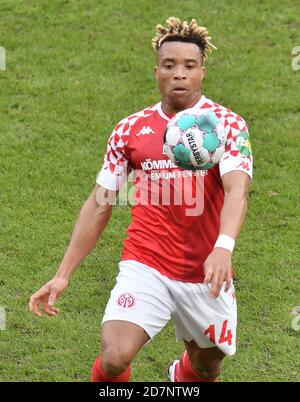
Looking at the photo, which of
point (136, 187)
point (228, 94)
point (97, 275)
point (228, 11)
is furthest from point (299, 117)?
point (136, 187)

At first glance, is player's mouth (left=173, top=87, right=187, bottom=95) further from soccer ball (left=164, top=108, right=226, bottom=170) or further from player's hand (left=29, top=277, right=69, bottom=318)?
player's hand (left=29, top=277, right=69, bottom=318)

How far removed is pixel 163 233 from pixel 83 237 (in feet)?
2.11

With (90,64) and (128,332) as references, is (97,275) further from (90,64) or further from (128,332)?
(90,64)

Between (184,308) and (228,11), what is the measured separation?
884 cm

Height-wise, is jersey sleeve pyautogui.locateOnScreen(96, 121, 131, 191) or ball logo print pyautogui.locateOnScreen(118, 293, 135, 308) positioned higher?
jersey sleeve pyautogui.locateOnScreen(96, 121, 131, 191)

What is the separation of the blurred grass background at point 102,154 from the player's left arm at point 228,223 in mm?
2501

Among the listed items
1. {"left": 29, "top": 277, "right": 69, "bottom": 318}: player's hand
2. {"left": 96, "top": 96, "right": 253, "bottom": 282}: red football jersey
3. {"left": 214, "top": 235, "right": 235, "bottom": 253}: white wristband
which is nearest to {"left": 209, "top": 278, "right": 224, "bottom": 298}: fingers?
{"left": 214, "top": 235, "right": 235, "bottom": 253}: white wristband

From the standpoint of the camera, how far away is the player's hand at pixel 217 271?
7262 mm

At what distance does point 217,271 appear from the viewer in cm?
731

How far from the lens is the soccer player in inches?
328

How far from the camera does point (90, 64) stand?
15539mm

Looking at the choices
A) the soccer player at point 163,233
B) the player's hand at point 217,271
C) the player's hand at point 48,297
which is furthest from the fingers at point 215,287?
the player's hand at point 48,297

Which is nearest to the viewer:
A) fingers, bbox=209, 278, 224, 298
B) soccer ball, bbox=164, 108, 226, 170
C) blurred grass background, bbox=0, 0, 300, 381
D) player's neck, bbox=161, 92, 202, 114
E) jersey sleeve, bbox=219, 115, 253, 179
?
fingers, bbox=209, 278, 224, 298

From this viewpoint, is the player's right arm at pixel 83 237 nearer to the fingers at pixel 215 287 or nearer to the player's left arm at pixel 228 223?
the player's left arm at pixel 228 223
